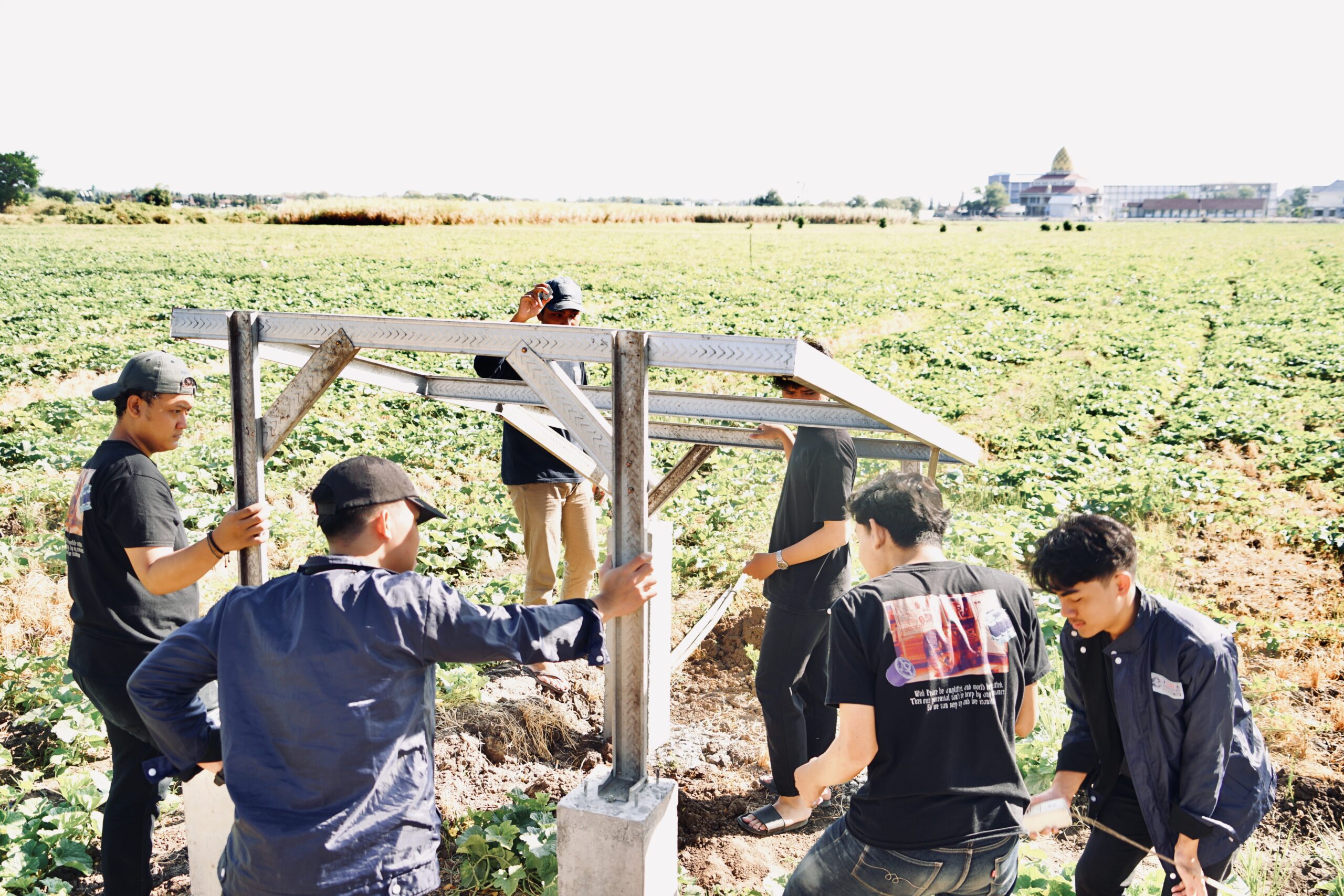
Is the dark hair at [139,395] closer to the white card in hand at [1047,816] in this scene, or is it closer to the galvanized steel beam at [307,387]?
the galvanized steel beam at [307,387]

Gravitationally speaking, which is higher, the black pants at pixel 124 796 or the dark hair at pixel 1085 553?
the dark hair at pixel 1085 553

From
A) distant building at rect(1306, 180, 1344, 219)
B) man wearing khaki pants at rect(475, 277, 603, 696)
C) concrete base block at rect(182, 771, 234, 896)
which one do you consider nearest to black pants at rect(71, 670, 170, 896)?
concrete base block at rect(182, 771, 234, 896)

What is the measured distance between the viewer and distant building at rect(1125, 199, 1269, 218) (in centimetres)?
14425

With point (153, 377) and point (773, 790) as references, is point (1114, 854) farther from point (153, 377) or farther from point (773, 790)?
point (153, 377)

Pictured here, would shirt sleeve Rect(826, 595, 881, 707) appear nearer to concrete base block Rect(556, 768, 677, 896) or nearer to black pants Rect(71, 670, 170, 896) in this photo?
concrete base block Rect(556, 768, 677, 896)

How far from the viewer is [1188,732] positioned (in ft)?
8.05

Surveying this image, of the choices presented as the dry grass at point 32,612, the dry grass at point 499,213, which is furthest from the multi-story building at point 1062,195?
the dry grass at point 32,612

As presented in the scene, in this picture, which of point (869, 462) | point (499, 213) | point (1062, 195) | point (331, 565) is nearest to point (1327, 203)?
point (1062, 195)

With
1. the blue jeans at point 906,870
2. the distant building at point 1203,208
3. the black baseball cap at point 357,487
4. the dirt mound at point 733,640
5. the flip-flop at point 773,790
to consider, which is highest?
the distant building at point 1203,208

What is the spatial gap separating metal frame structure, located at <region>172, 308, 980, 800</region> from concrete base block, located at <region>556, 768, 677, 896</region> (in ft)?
0.21

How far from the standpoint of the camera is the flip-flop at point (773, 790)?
4168 millimetres

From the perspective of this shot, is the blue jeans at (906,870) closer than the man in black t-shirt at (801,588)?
Yes

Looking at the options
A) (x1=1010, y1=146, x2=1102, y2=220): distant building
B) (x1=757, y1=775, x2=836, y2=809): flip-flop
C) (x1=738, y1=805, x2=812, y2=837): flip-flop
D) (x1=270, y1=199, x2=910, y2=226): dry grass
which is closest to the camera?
(x1=738, y1=805, x2=812, y2=837): flip-flop

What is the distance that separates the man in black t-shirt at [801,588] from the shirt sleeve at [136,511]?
2063 millimetres
